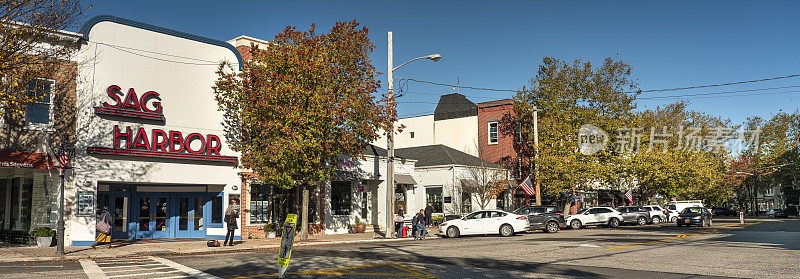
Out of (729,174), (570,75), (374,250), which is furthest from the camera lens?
(729,174)

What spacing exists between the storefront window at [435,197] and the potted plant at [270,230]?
1500 cm

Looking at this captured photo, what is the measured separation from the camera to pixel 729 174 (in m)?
71.4

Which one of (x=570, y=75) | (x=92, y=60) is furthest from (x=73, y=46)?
(x=570, y=75)

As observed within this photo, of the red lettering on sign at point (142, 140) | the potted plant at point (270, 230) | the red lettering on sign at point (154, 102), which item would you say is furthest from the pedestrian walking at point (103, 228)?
the potted plant at point (270, 230)

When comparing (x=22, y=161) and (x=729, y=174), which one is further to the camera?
(x=729, y=174)

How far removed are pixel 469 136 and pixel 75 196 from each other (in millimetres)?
32115

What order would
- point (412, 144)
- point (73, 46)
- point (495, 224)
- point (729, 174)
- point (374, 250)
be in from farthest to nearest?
point (729, 174) → point (412, 144) → point (495, 224) → point (73, 46) → point (374, 250)

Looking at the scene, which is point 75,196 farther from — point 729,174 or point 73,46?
point 729,174

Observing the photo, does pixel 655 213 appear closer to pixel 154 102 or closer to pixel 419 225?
pixel 419 225

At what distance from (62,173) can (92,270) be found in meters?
5.93

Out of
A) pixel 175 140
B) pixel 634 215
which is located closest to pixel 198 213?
pixel 175 140

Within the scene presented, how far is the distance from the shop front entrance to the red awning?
336cm

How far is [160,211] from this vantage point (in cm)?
2506

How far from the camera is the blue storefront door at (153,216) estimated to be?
24.5m
